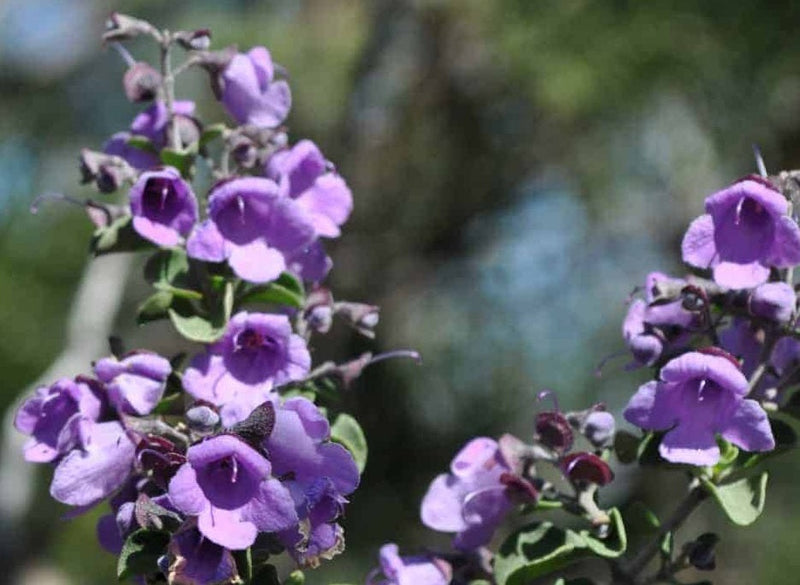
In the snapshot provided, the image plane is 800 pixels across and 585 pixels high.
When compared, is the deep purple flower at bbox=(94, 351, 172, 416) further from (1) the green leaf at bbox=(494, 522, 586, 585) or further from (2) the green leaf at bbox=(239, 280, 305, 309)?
(1) the green leaf at bbox=(494, 522, 586, 585)

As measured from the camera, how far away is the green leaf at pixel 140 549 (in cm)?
65

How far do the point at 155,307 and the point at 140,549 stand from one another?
21 cm

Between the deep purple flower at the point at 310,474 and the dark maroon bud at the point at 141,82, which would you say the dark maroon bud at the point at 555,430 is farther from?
the dark maroon bud at the point at 141,82

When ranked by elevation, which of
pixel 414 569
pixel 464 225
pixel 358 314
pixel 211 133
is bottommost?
pixel 464 225

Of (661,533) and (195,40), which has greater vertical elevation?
(195,40)

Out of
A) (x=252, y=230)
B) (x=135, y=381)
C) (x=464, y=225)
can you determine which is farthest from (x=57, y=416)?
(x=464, y=225)

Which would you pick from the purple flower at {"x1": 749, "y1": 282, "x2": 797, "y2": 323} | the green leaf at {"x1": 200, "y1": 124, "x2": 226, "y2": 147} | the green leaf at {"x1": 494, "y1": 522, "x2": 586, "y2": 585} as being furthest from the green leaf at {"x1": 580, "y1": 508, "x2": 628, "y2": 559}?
the green leaf at {"x1": 200, "y1": 124, "x2": 226, "y2": 147}

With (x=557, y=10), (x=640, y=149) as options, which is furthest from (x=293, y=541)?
(x=640, y=149)

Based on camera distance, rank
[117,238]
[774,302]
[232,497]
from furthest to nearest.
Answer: [117,238] < [774,302] < [232,497]

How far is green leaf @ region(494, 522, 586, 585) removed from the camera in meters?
0.74

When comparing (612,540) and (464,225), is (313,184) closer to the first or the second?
(612,540)

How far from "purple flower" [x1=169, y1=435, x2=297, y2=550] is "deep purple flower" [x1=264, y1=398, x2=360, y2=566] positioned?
14 mm

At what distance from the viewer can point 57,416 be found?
73 centimetres

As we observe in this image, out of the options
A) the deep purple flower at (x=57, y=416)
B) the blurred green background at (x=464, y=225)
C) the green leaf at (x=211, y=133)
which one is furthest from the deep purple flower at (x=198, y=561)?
the blurred green background at (x=464, y=225)
